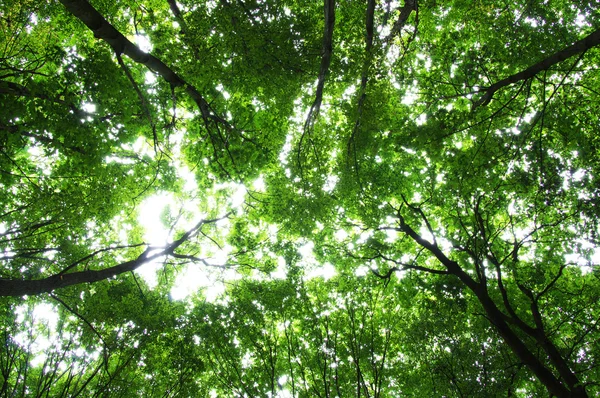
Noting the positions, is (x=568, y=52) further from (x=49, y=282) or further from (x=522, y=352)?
(x=49, y=282)

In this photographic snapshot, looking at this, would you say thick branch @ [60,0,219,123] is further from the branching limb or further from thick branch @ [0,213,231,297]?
thick branch @ [0,213,231,297]

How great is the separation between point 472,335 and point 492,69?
6.12 meters

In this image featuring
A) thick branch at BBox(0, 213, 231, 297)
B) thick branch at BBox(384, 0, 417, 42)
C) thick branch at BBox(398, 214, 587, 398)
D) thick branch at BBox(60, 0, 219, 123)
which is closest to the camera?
thick branch at BBox(60, 0, 219, 123)

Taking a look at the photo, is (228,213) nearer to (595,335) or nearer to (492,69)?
(492,69)

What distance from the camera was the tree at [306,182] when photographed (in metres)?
4.68

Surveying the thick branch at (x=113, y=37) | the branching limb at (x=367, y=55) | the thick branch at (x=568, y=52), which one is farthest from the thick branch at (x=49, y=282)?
the thick branch at (x=568, y=52)

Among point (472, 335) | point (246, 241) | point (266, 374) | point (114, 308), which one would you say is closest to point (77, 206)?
point (114, 308)

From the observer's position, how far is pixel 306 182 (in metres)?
7.28

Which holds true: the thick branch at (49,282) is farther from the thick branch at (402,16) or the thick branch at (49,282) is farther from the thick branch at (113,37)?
the thick branch at (402,16)

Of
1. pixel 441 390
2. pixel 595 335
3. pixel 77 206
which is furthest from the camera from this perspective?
pixel 595 335

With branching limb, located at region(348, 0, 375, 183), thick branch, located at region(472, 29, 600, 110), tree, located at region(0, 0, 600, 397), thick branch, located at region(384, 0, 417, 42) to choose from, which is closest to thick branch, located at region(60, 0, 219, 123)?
tree, located at region(0, 0, 600, 397)

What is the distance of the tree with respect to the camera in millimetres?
4680

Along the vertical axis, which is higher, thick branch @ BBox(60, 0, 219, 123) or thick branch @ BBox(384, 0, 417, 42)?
thick branch @ BBox(384, 0, 417, 42)

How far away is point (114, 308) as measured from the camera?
7516 mm
